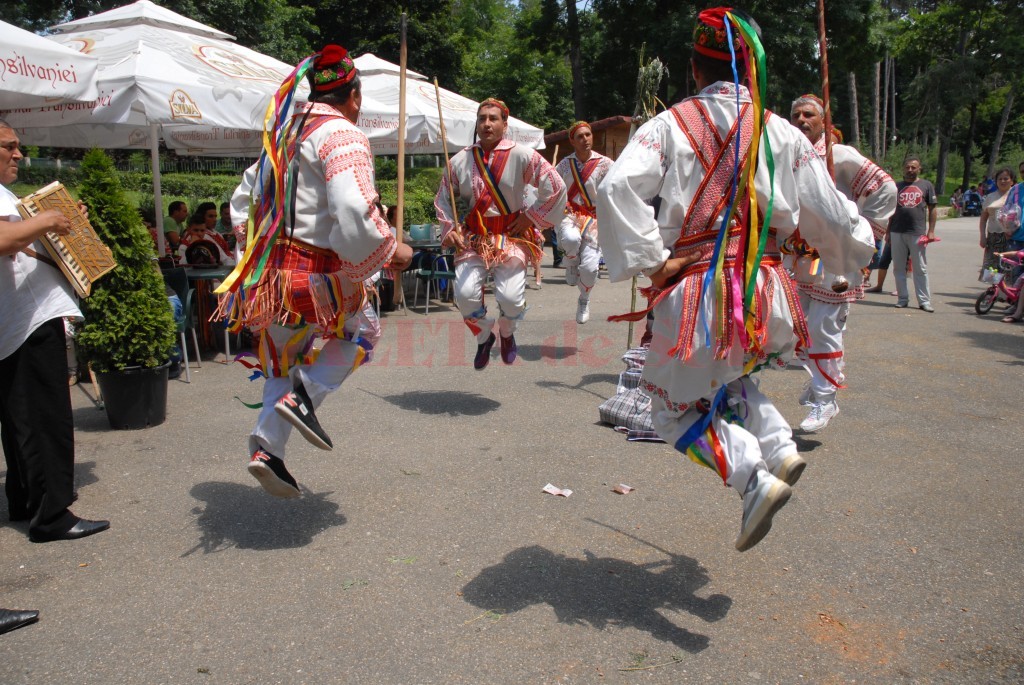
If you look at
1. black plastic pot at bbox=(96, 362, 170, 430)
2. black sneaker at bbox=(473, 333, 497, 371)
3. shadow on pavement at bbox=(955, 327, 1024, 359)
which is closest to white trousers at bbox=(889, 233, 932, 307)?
shadow on pavement at bbox=(955, 327, 1024, 359)

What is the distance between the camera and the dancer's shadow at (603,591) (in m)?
2.99

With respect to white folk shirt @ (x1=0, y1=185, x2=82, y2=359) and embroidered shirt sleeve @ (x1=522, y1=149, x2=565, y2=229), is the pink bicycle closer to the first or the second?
embroidered shirt sleeve @ (x1=522, y1=149, x2=565, y2=229)

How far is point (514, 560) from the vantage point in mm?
3473

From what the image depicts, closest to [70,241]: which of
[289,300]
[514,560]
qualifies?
[289,300]

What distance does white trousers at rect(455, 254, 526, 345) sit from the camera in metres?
6.04

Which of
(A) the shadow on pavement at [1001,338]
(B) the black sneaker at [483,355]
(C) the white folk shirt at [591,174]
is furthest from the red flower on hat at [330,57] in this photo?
(A) the shadow on pavement at [1001,338]

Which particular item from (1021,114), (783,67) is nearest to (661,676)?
(783,67)

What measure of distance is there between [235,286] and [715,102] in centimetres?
218

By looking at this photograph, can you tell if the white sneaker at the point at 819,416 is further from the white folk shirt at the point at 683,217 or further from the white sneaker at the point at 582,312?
the white sneaker at the point at 582,312

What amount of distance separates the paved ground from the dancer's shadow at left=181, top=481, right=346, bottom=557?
0.05 ft

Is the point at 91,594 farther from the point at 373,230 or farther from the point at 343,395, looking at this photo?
the point at 343,395

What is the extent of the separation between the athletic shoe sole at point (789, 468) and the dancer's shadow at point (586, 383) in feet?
11.1

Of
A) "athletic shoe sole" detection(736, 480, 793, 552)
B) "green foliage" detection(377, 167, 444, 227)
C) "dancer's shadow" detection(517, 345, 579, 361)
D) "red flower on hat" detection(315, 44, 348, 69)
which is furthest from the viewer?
"green foliage" detection(377, 167, 444, 227)

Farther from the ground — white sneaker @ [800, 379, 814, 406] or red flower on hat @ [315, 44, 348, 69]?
red flower on hat @ [315, 44, 348, 69]
